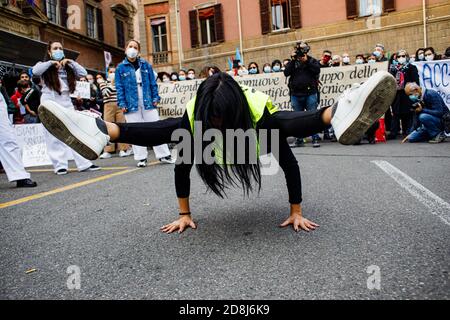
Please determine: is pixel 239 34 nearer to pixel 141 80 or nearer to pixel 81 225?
pixel 141 80

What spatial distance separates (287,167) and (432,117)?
6648 mm

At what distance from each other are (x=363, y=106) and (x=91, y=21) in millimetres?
29574

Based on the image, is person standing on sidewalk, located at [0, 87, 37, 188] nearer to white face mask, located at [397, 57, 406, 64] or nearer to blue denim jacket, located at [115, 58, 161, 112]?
blue denim jacket, located at [115, 58, 161, 112]

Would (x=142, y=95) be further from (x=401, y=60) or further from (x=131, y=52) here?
(x=401, y=60)

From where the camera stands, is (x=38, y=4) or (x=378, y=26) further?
(x=38, y=4)

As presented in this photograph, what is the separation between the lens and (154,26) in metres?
26.8

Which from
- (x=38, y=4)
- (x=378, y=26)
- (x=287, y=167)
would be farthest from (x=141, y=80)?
(x=38, y=4)

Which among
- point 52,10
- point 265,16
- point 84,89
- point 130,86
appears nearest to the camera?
point 130,86

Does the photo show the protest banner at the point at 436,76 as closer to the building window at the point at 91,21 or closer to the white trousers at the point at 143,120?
the white trousers at the point at 143,120

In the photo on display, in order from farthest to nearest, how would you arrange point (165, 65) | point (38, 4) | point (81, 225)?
point (165, 65) → point (38, 4) → point (81, 225)

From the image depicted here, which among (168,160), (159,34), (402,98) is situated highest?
(159,34)

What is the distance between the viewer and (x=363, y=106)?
2.30 metres

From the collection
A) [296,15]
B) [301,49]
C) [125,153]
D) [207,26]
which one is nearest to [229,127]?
[301,49]

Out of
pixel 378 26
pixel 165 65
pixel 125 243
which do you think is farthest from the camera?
pixel 165 65
